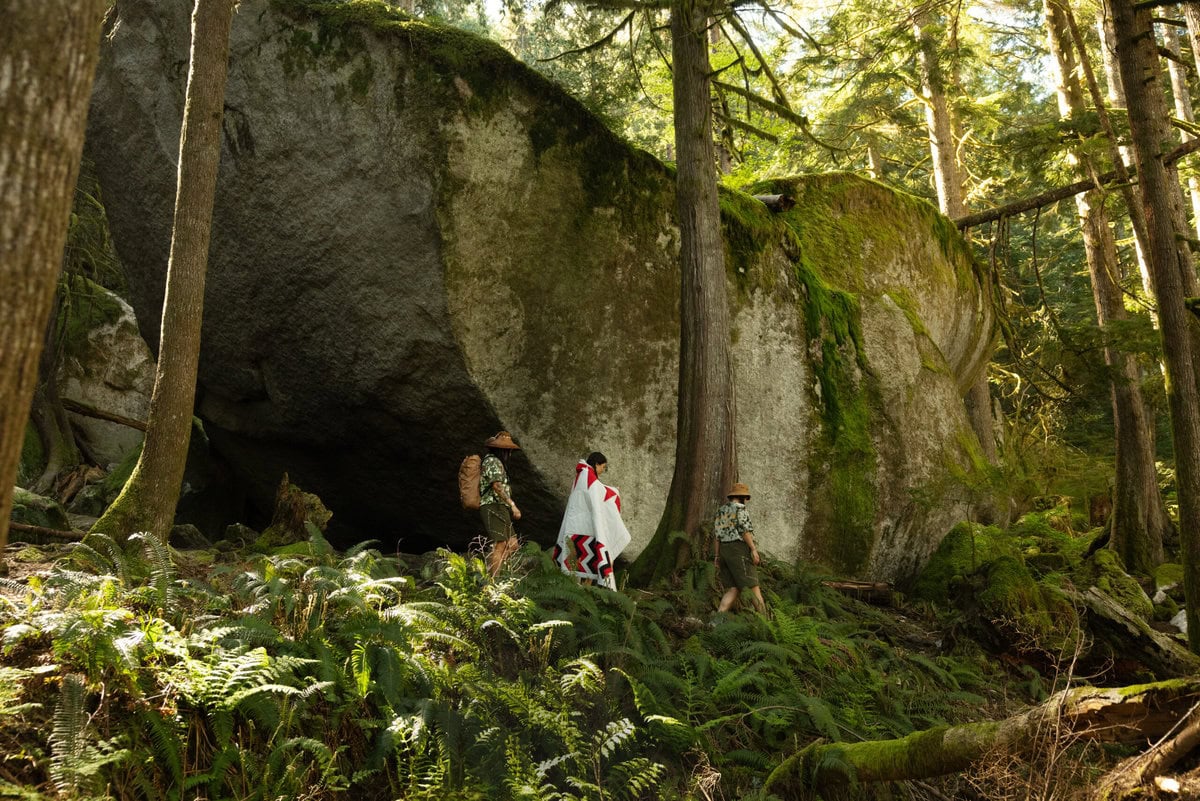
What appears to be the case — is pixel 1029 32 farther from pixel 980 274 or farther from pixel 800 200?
pixel 800 200

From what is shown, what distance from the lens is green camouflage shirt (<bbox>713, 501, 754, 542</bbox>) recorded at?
28.3 feet

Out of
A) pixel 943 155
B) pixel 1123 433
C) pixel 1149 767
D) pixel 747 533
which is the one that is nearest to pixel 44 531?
pixel 747 533

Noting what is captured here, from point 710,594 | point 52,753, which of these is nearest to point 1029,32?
point 710,594

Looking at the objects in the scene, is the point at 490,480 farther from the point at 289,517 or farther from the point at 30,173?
the point at 30,173

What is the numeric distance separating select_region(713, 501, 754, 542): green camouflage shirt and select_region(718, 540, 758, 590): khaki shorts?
0.07 meters

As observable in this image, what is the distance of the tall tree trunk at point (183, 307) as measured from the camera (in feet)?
24.2

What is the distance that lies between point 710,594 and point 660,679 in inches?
93.6

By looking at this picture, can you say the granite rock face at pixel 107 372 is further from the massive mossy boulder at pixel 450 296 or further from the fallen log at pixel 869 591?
the fallen log at pixel 869 591

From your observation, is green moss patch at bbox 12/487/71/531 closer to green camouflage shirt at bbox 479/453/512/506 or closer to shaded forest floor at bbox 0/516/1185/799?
shaded forest floor at bbox 0/516/1185/799

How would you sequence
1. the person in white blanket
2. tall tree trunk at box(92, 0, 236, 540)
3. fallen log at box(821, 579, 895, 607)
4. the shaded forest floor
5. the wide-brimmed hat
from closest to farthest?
the shaded forest floor
tall tree trunk at box(92, 0, 236, 540)
the person in white blanket
the wide-brimmed hat
fallen log at box(821, 579, 895, 607)

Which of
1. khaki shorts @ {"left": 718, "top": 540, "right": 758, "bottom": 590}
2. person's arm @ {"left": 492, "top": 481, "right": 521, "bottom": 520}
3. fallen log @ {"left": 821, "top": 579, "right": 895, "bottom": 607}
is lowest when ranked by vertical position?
fallen log @ {"left": 821, "top": 579, "right": 895, "bottom": 607}

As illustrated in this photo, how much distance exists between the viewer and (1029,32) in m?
17.6

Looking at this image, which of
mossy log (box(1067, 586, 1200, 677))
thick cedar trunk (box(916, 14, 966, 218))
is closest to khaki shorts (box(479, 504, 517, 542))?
mossy log (box(1067, 586, 1200, 677))

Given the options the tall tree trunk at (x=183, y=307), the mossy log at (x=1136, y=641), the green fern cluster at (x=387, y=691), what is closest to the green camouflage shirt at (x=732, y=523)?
the green fern cluster at (x=387, y=691)
